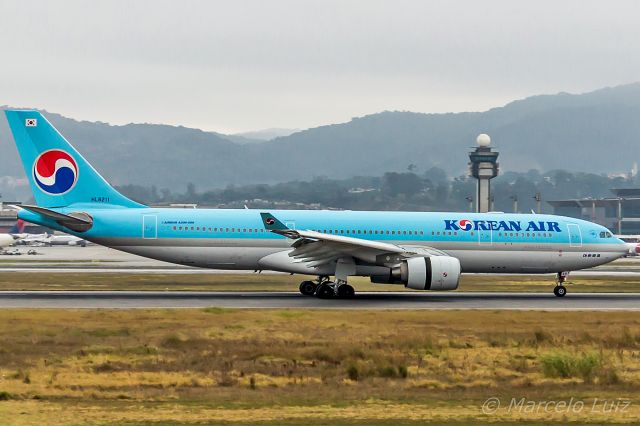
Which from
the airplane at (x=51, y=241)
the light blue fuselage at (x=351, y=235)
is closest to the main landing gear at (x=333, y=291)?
the light blue fuselage at (x=351, y=235)

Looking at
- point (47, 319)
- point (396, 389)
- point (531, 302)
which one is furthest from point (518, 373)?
point (531, 302)

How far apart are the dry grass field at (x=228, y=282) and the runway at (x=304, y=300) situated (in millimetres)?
3239

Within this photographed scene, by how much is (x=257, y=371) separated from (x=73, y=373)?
145 inches

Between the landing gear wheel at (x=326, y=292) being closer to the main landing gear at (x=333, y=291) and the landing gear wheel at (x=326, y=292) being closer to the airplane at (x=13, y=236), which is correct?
the main landing gear at (x=333, y=291)

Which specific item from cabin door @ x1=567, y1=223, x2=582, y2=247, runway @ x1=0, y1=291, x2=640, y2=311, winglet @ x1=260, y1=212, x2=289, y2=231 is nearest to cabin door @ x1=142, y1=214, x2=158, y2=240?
runway @ x1=0, y1=291, x2=640, y2=311

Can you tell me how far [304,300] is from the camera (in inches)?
1380

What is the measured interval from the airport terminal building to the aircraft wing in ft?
A: 416

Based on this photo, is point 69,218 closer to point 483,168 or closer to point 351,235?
point 351,235

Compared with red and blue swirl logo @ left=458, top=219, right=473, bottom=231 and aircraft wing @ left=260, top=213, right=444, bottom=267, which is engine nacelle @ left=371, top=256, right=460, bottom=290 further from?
red and blue swirl logo @ left=458, top=219, right=473, bottom=231

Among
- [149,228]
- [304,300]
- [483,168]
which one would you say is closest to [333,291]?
[304,300]

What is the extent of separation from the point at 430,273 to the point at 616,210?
138 m

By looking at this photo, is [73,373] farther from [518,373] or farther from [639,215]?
[639,215]

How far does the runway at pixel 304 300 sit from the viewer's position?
32.3m

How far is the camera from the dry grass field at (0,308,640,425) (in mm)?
15711
